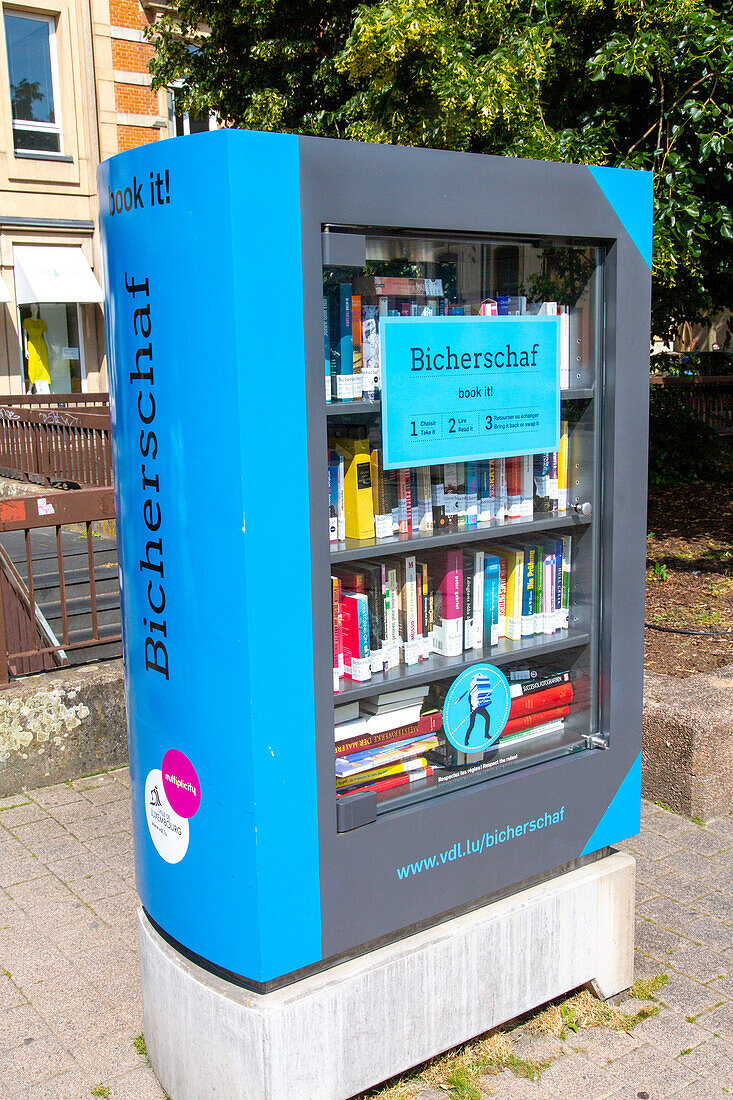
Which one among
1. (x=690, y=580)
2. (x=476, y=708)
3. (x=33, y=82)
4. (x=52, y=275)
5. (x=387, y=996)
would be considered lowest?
(x=387, y=996)

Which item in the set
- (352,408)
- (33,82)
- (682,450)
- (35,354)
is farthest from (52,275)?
(352,408)

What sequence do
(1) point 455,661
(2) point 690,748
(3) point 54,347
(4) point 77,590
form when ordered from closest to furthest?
(1) point 455,661, (2) point 690,748, (4) point 77,590, (3) point 54,347

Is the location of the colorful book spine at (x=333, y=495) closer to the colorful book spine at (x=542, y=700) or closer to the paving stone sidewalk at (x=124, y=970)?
the colorful book spine at (x=542, y=700)

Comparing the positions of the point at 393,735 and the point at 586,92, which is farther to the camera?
the point at 586,92

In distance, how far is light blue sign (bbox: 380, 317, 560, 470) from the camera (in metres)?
2.72

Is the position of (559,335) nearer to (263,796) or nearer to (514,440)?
(514,440)

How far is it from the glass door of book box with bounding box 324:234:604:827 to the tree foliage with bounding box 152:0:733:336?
3.93m

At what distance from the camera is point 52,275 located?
18.8 metres

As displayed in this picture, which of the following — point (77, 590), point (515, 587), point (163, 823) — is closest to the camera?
point (163, 823)

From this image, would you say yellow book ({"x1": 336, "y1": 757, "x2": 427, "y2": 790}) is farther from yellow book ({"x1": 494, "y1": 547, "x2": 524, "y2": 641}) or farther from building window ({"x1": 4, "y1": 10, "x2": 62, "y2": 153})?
building window ({"x1": 4, "y1": 10, "x2": 62, "y2": 153})

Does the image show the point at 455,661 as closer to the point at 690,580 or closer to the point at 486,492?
the point at 486,492

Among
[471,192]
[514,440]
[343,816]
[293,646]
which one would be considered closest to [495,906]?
[343,816]

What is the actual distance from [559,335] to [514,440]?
39 cm

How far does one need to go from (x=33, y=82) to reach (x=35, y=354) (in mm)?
5373
